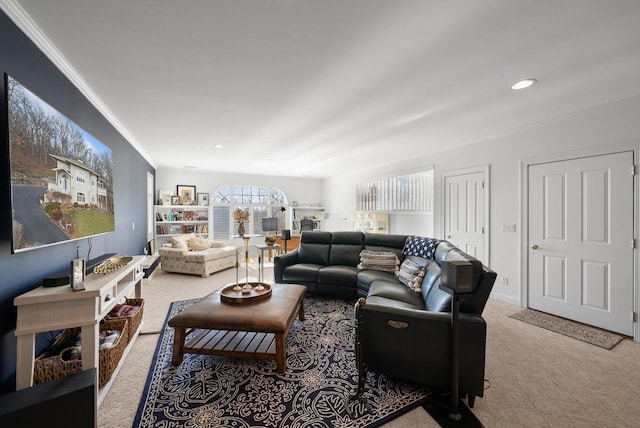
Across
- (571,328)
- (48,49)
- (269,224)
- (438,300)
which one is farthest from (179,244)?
(571,328)

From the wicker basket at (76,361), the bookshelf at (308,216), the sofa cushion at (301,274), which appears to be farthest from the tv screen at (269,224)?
the wicker basket at (76,361)

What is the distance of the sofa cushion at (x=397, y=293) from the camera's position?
249cm

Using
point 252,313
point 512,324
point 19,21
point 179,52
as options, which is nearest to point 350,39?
point 179,52

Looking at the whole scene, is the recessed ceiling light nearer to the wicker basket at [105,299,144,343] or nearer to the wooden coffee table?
the wooden coffee table

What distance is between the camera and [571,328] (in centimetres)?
280

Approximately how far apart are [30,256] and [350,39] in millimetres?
2613

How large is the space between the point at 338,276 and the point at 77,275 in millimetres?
2717

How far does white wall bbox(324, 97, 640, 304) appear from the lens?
2.67m

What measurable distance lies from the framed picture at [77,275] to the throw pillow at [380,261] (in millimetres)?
3027

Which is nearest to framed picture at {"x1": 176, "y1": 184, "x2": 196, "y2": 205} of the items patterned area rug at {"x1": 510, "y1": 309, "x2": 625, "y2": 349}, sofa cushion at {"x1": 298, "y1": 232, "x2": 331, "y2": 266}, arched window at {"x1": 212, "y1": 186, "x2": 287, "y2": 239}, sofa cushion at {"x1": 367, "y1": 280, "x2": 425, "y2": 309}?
arched window at {"x1": 212, "y1": 186, "x2": 287, "y2": 239}

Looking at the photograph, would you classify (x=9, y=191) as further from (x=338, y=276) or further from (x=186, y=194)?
(x=186, y=194)

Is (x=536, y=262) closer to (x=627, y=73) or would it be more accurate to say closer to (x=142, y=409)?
(x=627, y=73)

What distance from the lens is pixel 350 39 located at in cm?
169

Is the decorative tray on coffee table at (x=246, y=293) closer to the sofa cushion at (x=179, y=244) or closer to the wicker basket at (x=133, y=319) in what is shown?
the wicker basket at (x=133, y=319)
